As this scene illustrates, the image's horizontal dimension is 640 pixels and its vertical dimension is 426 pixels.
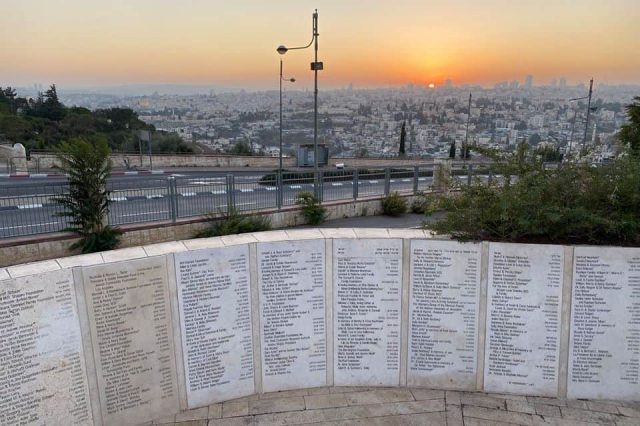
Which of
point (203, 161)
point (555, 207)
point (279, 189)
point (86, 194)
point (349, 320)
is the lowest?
point (349, 320)

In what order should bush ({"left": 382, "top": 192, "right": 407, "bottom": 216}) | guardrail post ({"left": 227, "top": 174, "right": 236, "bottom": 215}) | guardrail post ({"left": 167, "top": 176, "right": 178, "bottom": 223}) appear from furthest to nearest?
1. bush ({"left": 382, "top": 192, "right": 407, "bottom": 216})
2. guardrail post ({"left": 227, "top": 174, "right": 236, "bottom": 215})
3. guardrail post ({"left": 167, "top": 176, "right": 178, "bottom": 223})

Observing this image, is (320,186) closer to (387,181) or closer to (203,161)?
(387,181)

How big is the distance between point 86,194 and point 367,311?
8059mm

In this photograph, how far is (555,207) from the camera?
5.02m

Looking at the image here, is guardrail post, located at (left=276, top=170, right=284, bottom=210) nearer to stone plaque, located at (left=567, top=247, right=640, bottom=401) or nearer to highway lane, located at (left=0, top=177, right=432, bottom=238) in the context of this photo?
highway lane, located at (left=0, top=177, right=432, bottom=238)

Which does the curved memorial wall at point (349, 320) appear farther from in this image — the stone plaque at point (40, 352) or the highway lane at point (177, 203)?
the highway lane at point (177, 203)

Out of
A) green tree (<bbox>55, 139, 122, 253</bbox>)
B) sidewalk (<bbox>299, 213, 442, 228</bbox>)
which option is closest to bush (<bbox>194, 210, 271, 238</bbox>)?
sidewalk (<bbox>299, 213, 442, 228</bbox>)

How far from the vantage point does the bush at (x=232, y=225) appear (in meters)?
12.0

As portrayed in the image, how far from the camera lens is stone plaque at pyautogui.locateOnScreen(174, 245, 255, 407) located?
4641 mm

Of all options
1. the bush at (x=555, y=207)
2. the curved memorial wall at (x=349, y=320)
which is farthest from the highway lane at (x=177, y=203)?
the bush at (x=555, y=207)

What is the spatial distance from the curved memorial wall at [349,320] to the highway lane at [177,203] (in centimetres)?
734

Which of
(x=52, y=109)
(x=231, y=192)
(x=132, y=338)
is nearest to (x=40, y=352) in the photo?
(x=132, y=338)

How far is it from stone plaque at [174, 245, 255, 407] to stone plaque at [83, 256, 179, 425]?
7.1 inches

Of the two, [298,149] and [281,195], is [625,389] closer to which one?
[281,195]
